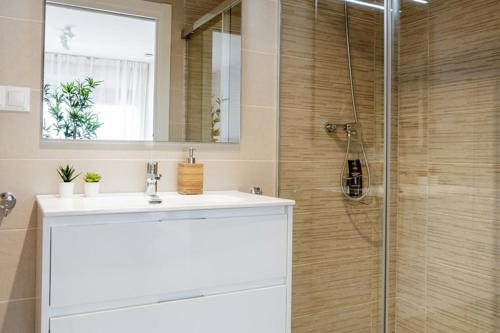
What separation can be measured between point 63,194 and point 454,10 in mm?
1459

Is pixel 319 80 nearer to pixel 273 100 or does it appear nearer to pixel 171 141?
pixel 273 100

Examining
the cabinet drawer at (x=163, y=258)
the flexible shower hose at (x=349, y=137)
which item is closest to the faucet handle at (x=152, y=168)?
the cabinet drawer at (x=163, y=258)

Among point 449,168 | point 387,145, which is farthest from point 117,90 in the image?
point 449,168

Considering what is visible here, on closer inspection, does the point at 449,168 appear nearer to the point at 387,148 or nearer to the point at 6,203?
the point at 387,148

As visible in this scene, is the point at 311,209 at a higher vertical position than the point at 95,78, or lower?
lower

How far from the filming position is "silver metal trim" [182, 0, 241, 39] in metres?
1.80

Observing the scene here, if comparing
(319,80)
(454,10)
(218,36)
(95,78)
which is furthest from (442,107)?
(95,78)

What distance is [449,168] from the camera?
1381 mm

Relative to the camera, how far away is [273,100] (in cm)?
202

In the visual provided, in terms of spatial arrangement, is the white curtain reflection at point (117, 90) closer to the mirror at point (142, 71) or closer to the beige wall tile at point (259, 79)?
the mirror at point (142, 71)

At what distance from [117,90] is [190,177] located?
1.46ft

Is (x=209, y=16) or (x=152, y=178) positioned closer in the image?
(x=152, y=178)

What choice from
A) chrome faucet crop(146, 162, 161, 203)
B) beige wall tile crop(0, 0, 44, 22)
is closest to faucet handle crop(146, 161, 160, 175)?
chrome faucet crop(146, 162, 161, 203)

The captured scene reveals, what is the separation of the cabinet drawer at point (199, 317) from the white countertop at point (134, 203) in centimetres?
29
